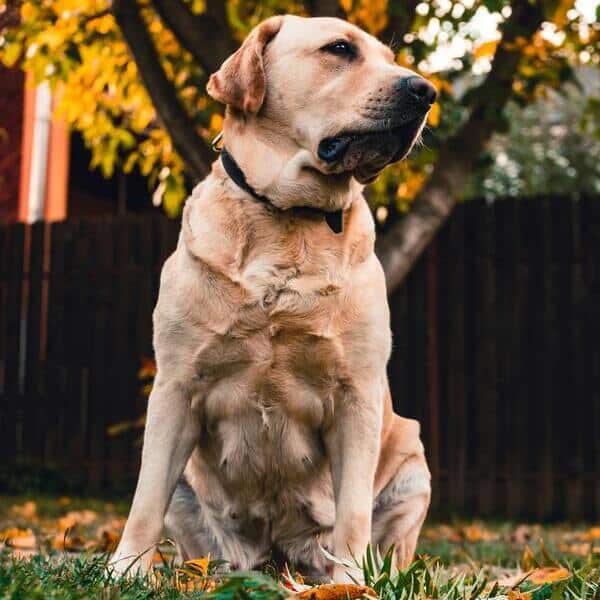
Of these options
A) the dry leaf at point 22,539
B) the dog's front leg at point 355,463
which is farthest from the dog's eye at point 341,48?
the dry leaf at point 22,539

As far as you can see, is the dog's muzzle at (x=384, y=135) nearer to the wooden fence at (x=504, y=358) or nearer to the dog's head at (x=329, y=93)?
the dog's head at (x=329, y=93)

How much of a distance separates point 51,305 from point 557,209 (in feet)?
15.2

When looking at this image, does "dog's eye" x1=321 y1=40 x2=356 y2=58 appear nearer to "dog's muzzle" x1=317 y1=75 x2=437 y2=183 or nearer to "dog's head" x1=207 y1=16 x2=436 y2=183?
"dog's head" x1=207 y1=16 x2=436 y2=183

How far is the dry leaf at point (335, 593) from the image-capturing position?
2.05m

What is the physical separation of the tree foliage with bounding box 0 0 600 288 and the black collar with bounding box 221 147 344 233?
2.37 m

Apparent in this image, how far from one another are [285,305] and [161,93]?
3128 mm

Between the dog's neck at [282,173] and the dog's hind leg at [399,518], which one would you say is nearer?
the dog's neck at [282,173]

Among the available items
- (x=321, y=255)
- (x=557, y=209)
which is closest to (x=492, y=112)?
(x=557, y=209)

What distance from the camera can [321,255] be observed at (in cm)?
297

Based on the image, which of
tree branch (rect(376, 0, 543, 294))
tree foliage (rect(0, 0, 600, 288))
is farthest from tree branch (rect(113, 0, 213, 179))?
tree branch (rect(376, 0, 543, 294))

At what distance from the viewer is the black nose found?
2.82 meters

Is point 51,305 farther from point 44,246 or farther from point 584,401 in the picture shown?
point 584,401

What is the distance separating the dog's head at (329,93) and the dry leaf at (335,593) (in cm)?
136

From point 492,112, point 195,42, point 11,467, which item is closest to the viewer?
point 195,42
